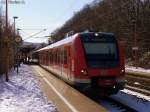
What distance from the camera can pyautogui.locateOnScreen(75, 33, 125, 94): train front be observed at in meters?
18.2

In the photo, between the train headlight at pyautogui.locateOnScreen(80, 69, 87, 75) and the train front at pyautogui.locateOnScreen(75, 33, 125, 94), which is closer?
the train front at pyautogui.locateOnScreen(75, 33, 125, 94)

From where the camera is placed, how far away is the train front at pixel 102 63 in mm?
18219

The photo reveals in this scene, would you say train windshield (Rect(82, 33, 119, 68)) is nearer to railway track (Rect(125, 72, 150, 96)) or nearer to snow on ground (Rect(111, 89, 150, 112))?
snow on ground (Rect(111, 89, 150, 112))

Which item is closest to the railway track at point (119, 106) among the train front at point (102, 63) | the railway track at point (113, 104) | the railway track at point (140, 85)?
the railway track at point (113, 104)

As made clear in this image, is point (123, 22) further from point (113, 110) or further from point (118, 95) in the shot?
point (113, 110)

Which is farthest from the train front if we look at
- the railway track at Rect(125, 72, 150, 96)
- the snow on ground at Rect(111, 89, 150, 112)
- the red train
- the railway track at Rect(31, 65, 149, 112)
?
the railway track at Rect(125, 72, 150, 96)

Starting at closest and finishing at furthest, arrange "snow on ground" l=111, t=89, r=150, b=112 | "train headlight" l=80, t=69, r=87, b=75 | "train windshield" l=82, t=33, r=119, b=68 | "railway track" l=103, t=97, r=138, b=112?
"railway track" l=103, t=97, r=138, b=112 < "snow on ground" l=111, t=89, r=150, b=112 < "train headlight" l=80, t=69, r=87, b=75 < "train windshield" l=82, t=33, r=119, b=68

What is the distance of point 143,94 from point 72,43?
13.0 ft

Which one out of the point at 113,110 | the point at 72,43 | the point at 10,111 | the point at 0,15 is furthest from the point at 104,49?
the point at 0,15

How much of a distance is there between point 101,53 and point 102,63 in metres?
0.53

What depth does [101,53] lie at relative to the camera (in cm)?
1894

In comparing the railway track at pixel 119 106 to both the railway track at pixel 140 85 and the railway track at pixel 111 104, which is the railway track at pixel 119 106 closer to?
the railway track at pixel 111 104

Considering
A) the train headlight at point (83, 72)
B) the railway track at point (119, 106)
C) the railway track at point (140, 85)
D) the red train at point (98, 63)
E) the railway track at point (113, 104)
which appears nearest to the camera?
the railway track at point (119, 106)

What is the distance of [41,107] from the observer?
46.6 ft
